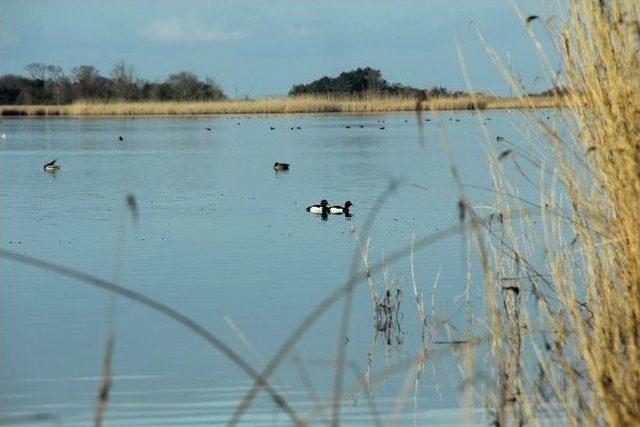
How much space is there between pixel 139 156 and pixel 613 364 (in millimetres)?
22172

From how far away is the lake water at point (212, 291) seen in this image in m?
4.79

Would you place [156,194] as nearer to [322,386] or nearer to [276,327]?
[276,327]

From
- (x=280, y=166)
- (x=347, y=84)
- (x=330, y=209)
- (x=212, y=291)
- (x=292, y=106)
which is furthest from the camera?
(x=347, y=84)

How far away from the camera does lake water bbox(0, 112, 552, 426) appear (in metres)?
4.79

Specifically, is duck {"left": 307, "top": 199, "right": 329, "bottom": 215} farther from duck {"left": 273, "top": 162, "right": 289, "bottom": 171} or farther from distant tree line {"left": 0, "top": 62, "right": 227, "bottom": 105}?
distant tree line {"left": 0, "top": 62, "right": 227, "bottom": 105}

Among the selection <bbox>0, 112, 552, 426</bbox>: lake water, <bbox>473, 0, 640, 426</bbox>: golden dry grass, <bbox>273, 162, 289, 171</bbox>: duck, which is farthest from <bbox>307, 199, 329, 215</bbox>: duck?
<bbox>473, 0, 640, 426</bbox>: golden dry grass

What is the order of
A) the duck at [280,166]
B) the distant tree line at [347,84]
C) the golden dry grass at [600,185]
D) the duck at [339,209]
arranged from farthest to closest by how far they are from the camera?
the distant tree line at [347,84] < the duck at [280,166] < the duck at [339,209] < the golden dry grass at [600,185]

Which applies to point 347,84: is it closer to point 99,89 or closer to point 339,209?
point 99,89

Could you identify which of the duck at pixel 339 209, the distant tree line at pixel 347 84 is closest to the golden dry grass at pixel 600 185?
the duck at pixel 339 209

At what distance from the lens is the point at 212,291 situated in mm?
7434

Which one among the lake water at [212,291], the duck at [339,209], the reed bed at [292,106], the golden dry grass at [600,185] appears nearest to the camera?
the golden dry grass at [600,185]

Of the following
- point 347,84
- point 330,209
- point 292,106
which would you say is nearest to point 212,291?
point 330,209

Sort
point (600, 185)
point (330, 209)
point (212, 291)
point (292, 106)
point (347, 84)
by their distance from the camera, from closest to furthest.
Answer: point (600, 185) → point (212, 291) → point (330, 209) → point (292, 106) → point (347, 84)

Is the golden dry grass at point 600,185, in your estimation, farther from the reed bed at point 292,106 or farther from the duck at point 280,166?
the reed bed at point 292,106
